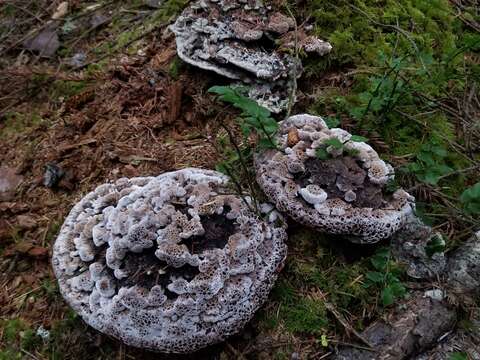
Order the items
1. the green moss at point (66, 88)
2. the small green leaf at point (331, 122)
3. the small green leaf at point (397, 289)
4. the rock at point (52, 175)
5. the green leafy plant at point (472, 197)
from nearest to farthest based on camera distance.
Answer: the green leafy plant at point (472, 197)
the small green leaf at point (397, 289)
the small green leaf at point (331, 122)
the rock at point (52, 175)
the green moss at point (66, 88)

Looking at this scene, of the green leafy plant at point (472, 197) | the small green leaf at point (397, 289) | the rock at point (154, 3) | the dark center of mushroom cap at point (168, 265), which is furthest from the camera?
the rock at point (154, 3)

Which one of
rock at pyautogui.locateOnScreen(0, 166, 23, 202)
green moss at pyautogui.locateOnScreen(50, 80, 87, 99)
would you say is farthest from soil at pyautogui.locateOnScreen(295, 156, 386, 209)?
green moss at pyautogui.locateOnScreen(50, 80, 87, 99)

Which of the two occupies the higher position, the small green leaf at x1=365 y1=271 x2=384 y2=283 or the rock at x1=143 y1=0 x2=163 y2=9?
the rock at x1=143 y1=0 x2=163 y2=9

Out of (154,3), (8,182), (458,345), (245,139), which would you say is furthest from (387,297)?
(154,3)

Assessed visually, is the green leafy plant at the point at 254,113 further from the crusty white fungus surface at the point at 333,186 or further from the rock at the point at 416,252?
the rock at the point at 416,252

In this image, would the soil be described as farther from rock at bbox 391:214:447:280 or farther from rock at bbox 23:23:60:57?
rock at bbox 23:23:60:57

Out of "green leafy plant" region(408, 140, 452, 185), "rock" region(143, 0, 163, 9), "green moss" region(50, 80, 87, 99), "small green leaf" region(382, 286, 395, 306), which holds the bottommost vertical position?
"green moss" region(50, 80, 87, 99)

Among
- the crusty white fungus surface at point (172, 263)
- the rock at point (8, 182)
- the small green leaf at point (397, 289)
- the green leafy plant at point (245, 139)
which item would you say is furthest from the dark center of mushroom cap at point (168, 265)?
Result: the rock at point (8, 182)

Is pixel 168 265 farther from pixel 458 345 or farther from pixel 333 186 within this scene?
pixel 458 345
